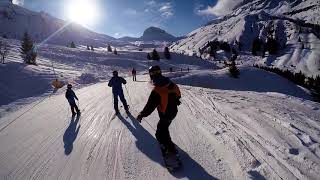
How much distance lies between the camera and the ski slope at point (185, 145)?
6.72 meters

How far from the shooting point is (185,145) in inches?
330

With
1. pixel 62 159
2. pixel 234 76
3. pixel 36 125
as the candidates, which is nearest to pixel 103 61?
pixel 234 76

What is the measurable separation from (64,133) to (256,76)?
52.3m

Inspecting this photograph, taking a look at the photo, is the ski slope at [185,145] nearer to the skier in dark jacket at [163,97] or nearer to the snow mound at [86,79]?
the skier in dark jacket at [163,97]

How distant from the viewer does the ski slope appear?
265 inches

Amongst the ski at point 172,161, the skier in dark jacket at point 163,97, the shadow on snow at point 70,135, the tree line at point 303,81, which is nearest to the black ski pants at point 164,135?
the skier in dark jacket at point 163,97

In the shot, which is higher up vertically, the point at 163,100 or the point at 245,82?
the point at 163,100

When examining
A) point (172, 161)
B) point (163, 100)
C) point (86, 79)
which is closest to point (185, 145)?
point (172, 161)

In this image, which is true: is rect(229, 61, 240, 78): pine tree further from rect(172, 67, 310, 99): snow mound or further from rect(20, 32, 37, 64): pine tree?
rect(20, 32, 37, 64): pine tree

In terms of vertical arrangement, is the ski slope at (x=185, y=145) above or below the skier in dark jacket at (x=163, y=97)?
below

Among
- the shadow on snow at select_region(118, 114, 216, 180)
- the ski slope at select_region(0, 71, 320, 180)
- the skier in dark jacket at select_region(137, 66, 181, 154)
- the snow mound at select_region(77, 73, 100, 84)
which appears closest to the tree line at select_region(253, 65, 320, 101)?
the snow mound at select_region(77, 73, 100, 84)

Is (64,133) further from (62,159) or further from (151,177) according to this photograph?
(151,177)

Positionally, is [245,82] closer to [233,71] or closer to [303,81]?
[233,71]

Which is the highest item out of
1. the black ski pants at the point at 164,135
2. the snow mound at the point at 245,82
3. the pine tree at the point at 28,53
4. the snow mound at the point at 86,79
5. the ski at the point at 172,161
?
the black ski pants at the point at 164,135
